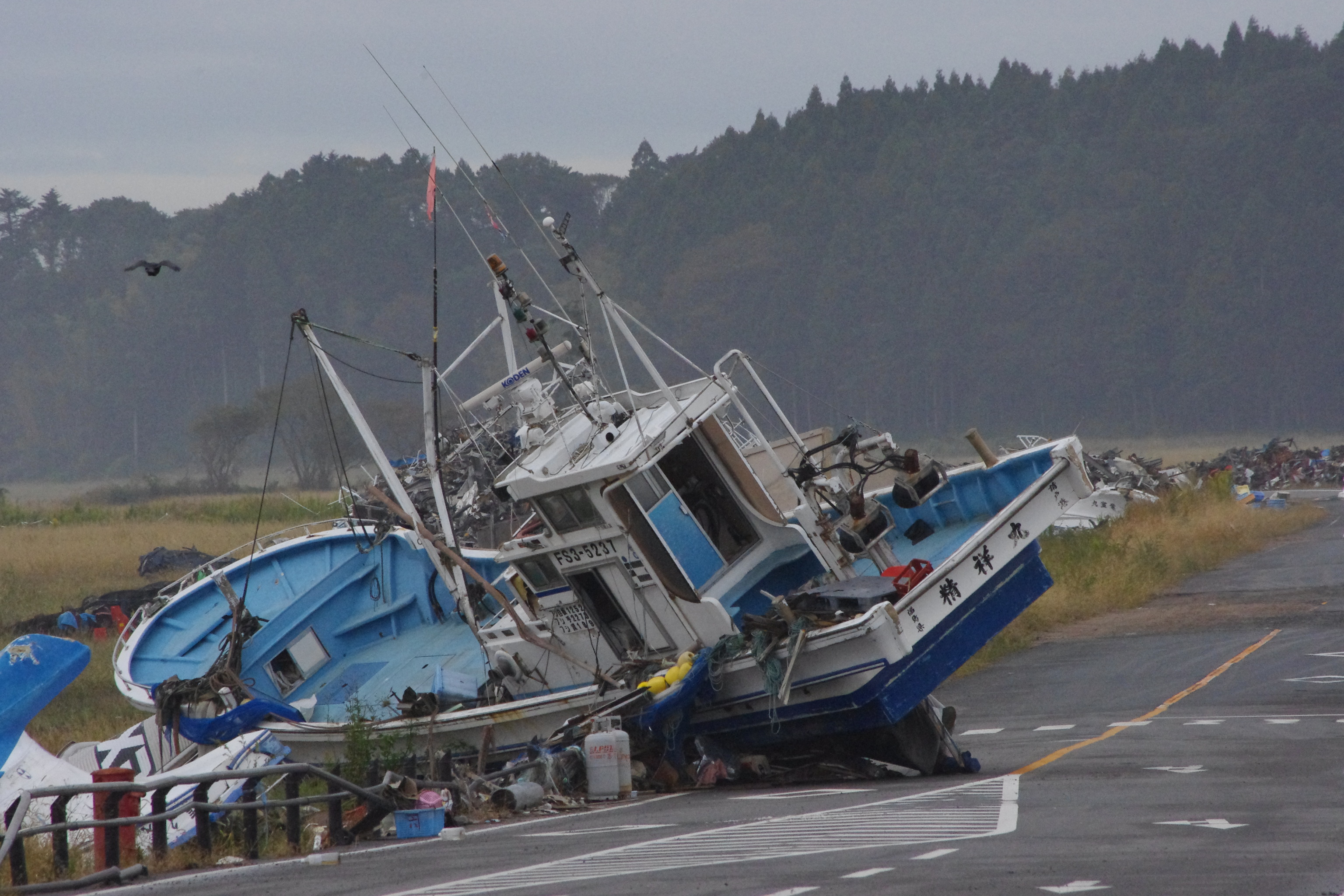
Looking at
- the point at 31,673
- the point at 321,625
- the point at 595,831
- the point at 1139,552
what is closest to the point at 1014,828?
the point at 595,831

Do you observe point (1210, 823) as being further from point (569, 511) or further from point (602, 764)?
point (569, 511)

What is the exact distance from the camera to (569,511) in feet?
50.8

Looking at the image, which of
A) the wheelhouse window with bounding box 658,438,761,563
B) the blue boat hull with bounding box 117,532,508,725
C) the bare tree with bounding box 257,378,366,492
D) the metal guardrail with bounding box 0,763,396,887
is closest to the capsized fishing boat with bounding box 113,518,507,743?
the blue boat hull with bounding box 117,532,508,725

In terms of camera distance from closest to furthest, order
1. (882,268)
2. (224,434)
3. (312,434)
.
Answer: (224,434), (312,434), (882,268)

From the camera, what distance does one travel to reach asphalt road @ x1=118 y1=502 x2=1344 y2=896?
8.72 meters

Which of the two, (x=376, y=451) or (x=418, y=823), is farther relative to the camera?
(x=376, y=451)

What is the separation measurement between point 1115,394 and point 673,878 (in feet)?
336

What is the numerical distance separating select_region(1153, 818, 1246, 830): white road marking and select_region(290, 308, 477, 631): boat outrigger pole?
8960 mm

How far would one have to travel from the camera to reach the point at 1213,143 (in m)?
120

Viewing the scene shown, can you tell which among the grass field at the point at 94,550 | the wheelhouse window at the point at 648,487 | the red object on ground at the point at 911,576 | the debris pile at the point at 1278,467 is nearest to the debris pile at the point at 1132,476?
the debris pile at the point at 1278,467

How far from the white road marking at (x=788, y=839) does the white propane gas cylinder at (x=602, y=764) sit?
8.33 feet

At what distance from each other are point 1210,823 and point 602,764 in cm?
546

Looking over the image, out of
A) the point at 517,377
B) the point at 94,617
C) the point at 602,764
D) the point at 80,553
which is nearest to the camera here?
the point at 602,764

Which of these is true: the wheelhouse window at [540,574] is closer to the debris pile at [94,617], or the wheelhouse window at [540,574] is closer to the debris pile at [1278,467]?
the debris pile at [94,617]
